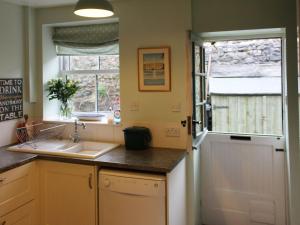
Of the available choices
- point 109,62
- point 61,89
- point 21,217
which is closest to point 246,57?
point 109,62

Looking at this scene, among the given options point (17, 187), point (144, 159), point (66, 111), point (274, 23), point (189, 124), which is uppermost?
point (274, 23)

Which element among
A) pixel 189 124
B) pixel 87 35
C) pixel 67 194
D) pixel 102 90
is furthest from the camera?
pixel 102 90

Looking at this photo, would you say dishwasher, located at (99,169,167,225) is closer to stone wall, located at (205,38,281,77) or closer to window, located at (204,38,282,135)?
window, located at (204,38,282,135)

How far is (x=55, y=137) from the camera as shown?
3248 millimetres

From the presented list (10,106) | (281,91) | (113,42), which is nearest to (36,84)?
(10,106)

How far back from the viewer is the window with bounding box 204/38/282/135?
297 cm

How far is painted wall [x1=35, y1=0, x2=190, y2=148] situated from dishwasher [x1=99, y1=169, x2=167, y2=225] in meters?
0.66

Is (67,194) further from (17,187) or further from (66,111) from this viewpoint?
(66,111)

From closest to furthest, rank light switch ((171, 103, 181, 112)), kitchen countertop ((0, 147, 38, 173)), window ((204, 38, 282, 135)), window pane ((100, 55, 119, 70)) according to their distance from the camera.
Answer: kitchen countertop ((0, 147, 38, 173))
light switch ((171, 103, 181, 112))
window ((204, 38, 282, 135))
window pane ((100, 55, 119, 70))

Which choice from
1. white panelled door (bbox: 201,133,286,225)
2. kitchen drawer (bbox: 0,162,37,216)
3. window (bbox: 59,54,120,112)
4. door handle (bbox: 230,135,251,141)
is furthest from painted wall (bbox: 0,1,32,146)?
door handle (bbox: 230,135,251,141)

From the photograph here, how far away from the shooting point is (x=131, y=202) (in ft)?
7.39

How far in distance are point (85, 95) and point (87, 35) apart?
67cm

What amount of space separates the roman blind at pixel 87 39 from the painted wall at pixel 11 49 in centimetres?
41

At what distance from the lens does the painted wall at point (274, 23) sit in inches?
95.2
